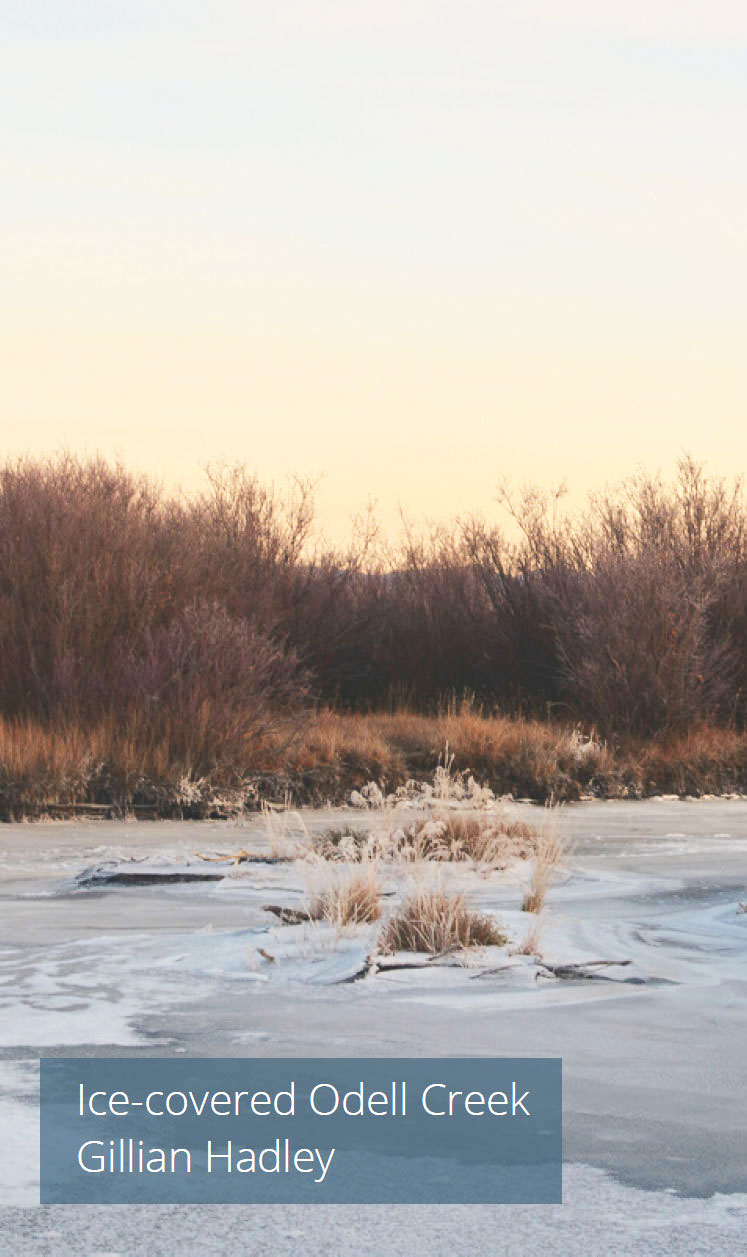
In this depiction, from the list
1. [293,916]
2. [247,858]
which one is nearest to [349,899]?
[293,916]

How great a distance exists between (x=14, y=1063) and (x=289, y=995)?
1334 millimetres

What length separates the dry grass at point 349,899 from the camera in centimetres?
660

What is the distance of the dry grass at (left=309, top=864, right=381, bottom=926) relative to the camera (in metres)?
6.60

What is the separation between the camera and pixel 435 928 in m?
6.12

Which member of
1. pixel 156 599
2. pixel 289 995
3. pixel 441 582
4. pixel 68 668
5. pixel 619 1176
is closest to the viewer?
pixel 619 1176

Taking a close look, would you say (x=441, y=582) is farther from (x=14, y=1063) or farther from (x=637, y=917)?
(x=14, y=1063)

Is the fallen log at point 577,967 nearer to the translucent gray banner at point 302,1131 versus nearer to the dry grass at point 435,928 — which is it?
the dry grass at point 435,928

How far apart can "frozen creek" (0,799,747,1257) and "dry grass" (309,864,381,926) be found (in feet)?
0.46

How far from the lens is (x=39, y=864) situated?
9820mm

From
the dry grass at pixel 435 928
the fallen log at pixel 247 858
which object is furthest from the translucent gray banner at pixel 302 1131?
the fallen log at pixel 247 858

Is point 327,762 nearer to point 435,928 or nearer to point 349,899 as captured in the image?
point 349,899

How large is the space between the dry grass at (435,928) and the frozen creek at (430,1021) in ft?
0.54

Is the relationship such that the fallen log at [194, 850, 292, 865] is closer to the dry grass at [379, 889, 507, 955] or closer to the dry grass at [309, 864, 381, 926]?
the dry grass at [309, 864, 381, 926]

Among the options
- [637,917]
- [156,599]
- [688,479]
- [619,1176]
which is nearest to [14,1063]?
[619,1176]
